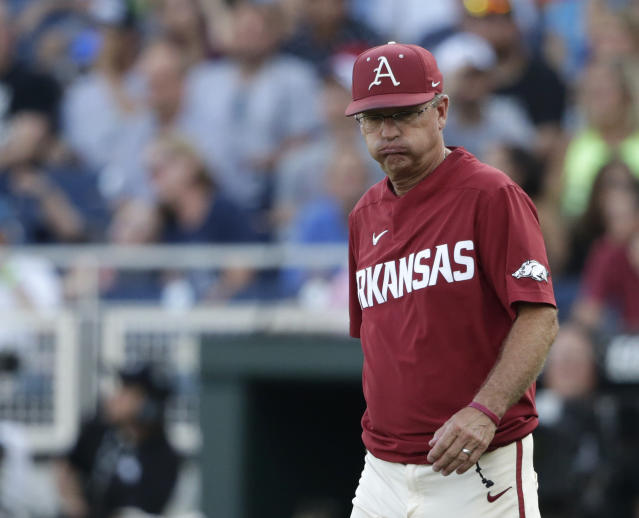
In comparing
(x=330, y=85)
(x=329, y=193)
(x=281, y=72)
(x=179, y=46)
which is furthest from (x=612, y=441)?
(x=179, y=46)

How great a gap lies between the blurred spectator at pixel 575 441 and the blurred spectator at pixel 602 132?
1.13m

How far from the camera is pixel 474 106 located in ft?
27.5

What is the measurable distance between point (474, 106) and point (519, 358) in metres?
5.51

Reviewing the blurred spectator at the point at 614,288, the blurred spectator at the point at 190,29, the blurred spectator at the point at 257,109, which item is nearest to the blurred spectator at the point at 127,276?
the blurred spectator at the point at 257,109

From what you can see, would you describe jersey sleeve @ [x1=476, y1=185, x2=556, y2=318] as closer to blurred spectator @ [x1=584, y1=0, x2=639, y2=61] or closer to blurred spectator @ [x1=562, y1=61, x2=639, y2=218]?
blurred spectator @ [x1=562, y1=61, x2=639, y2=218]

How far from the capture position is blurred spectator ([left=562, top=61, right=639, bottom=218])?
7.68 metres

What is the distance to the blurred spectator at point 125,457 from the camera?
26.6ft

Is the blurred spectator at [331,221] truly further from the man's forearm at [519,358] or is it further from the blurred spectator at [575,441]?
the man's forearm at [519,358]

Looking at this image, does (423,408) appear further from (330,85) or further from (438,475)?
(330,85)

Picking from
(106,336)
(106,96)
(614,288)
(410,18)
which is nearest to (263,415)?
(106,336)

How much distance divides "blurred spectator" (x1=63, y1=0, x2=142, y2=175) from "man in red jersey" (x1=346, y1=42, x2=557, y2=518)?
23.8 feet

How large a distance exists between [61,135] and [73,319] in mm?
2601

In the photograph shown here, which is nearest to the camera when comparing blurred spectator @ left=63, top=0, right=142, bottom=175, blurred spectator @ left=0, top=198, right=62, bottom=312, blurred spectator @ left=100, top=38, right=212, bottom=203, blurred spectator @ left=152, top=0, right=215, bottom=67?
blurred spectator @ left=0, top=198, right=62, bottom=312

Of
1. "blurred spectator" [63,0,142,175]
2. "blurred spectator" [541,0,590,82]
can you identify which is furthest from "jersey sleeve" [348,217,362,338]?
"blurred spectator" [63,0,142,175]
